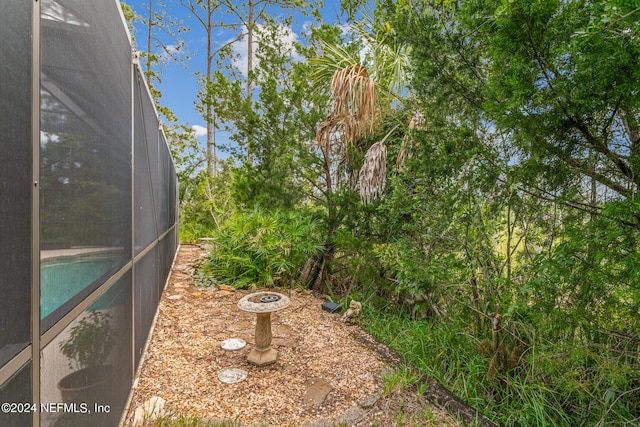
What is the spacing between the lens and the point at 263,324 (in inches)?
108

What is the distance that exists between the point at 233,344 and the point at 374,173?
2564 millimetres

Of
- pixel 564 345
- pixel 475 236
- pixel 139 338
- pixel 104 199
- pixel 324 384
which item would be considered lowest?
pixel 324 384

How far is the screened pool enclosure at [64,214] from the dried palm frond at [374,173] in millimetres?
2778

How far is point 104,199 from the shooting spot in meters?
1.45

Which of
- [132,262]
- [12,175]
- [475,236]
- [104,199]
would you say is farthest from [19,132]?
[475,236]

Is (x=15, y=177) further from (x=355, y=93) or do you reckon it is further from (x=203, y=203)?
(x=203, y=203)

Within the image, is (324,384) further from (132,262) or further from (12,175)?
(12,175)

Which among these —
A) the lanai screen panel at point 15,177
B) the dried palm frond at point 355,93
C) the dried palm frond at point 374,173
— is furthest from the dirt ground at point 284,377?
the dried palm frond at point 355,93

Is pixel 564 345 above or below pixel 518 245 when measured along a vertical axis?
below

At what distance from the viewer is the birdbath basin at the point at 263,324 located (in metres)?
2.66

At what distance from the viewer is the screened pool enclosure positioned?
0.73 metres

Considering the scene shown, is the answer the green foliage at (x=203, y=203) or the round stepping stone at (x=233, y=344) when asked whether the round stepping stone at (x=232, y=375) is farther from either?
the green foliage at (x=203, y=203)

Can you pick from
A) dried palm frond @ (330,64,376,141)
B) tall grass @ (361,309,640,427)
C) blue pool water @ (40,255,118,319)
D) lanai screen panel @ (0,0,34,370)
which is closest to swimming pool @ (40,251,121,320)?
blue pool water @ (40,255,118,319)

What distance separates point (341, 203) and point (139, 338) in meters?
2.88
